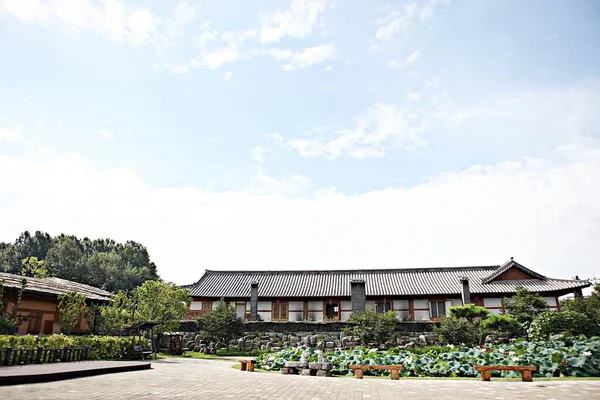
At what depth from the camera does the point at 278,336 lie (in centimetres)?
2972

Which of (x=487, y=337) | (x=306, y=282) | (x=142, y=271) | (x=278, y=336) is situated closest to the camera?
(x=487, y=337)

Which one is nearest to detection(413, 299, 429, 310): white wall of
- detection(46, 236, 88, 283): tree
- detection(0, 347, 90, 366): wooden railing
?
detection(0, 347, 90, 366): wooden railing

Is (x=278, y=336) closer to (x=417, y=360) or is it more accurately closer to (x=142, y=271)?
(x=417, y=360)

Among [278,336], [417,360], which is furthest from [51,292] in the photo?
[417,360]

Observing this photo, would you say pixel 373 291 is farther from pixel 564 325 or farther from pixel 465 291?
pixel 564 325

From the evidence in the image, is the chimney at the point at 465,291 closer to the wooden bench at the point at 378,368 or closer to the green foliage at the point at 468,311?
the green foliage at the point at 468,311

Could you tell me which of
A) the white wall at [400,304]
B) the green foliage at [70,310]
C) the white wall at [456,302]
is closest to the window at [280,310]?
the white wall at [400,304]

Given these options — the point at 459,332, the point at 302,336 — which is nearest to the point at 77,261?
the point at 302,336

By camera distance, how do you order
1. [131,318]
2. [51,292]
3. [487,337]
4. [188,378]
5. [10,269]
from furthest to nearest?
1. [10,269]
2. [487,337]
3. [131,318]
4. [51,292]
5. [188,378]

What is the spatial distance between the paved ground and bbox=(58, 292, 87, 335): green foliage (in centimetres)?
960

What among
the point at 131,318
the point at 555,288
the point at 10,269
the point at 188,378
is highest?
the point at 10,269

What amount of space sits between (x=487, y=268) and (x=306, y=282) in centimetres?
1612

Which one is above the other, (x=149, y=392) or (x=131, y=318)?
(x=131, y=318)

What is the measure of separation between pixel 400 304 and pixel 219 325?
14869mm
